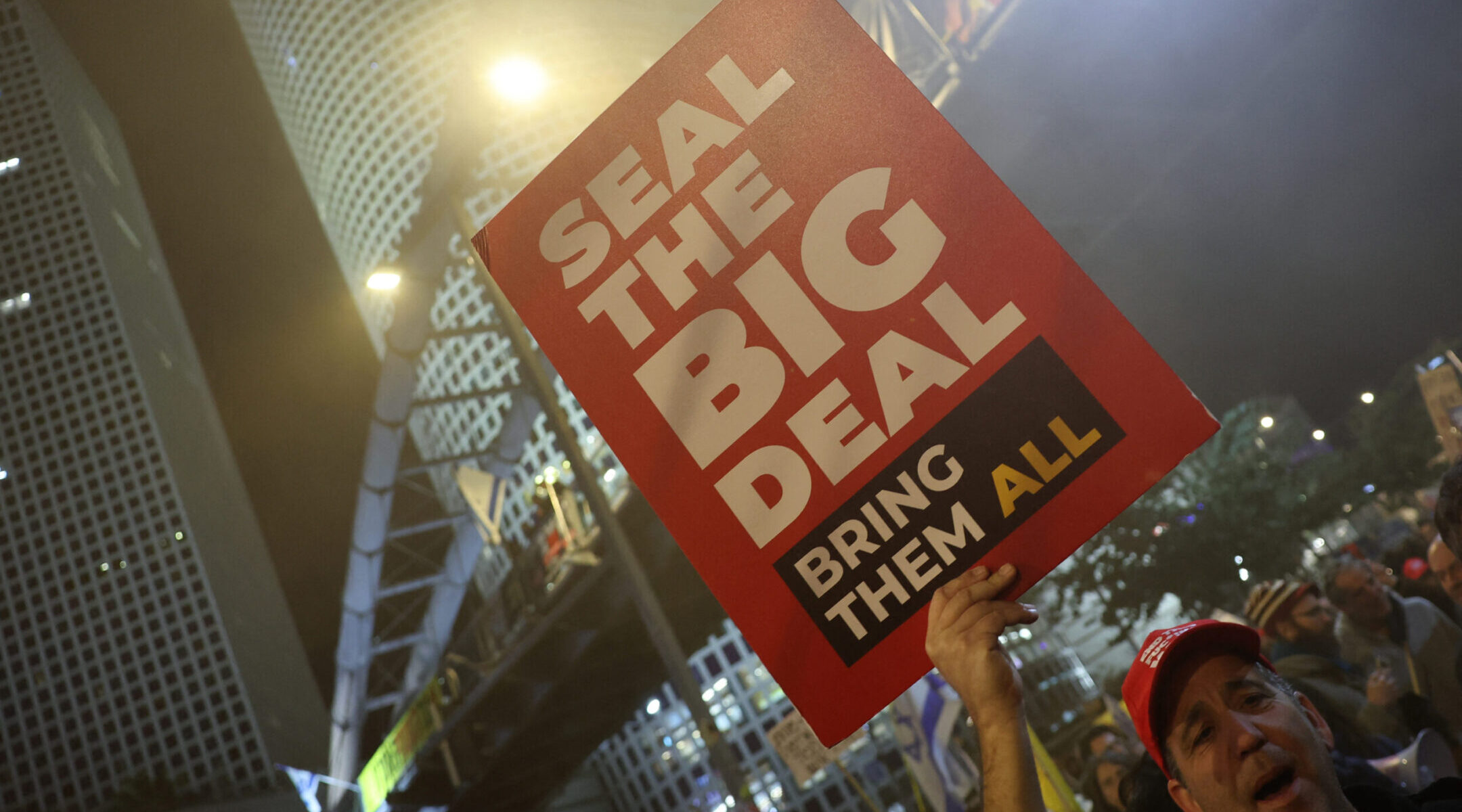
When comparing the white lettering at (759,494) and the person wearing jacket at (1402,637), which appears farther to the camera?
the person wearing jacket at (1402,637)

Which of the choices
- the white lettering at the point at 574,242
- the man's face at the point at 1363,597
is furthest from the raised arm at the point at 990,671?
the man's face at the point at 1363,597

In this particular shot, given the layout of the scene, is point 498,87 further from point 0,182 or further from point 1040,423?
point 0,182

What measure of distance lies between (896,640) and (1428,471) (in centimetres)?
2848

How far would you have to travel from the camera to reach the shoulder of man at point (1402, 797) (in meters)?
1.96

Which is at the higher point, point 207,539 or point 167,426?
point 167,426

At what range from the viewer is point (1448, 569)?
12.4ft

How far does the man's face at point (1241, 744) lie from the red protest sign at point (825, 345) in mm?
527

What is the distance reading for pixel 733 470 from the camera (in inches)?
71.4

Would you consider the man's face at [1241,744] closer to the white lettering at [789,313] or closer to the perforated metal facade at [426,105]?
the white lettering at [789,313]

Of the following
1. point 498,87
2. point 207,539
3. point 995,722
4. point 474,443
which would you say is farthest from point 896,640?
point 207,539

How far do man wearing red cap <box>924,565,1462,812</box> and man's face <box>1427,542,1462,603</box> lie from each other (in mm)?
2142

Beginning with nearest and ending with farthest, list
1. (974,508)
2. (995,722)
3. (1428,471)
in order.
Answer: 1. (995,722)
2. (974,508)
3. (1428,471)

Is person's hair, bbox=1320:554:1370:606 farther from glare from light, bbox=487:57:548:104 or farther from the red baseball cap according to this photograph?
glare from light, bbox=487:57:548:104

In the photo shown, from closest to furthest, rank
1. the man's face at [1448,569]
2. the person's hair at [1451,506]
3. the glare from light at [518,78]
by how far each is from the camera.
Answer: the person's hair at [1451,506] → the man's face at [1448,569] → the glare from light at [518,78]
